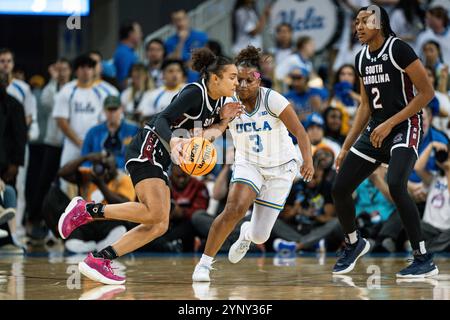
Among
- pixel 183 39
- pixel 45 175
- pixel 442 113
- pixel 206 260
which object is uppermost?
pixel 183 39

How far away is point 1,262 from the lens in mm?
9016

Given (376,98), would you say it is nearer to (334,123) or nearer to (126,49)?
(334,123)

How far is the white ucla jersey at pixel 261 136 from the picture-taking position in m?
7.50

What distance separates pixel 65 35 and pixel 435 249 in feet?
30.3

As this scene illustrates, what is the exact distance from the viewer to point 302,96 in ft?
40.5

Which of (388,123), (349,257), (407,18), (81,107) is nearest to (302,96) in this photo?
(407,18)

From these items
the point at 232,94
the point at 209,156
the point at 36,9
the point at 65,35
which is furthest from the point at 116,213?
the point at 65,35

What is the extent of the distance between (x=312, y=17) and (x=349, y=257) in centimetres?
742

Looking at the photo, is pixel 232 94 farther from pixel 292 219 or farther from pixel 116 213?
pixel 292 219

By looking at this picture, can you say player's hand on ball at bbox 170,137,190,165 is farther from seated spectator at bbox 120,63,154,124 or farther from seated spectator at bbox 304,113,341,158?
seated spectator at bbox 120,63,154,124

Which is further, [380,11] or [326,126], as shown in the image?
[326,126]

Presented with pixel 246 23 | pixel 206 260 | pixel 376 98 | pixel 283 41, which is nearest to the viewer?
pixel 206 260

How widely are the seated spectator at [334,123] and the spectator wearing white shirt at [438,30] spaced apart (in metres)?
1.79

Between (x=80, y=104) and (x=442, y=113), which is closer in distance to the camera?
(x=442, y=113)
